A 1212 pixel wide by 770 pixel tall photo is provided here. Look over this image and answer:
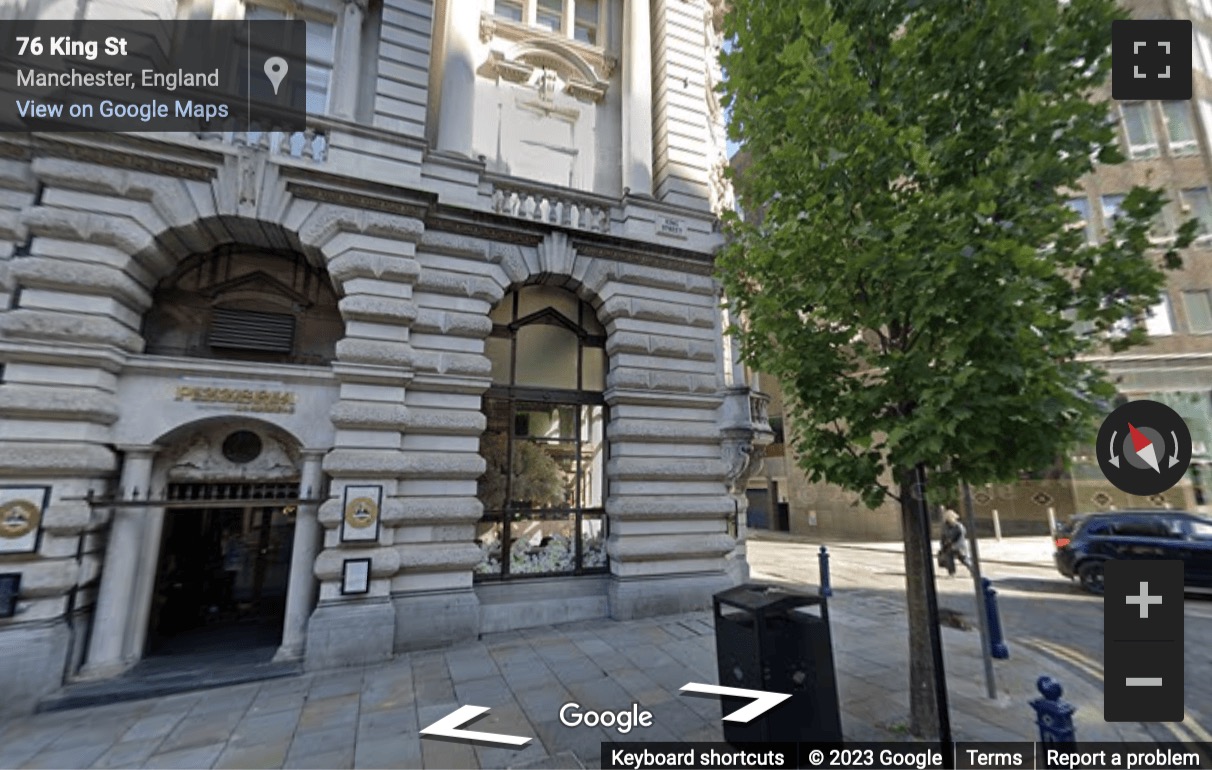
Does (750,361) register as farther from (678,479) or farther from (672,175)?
(672,175)

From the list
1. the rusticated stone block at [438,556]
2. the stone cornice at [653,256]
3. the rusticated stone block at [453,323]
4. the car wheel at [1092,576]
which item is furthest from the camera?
the car wheel at [1092,576]

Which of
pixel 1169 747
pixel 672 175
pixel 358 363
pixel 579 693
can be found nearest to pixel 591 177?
pixel 672 175

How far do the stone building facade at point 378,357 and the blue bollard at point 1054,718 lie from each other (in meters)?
6.09

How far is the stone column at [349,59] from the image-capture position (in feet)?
28.6

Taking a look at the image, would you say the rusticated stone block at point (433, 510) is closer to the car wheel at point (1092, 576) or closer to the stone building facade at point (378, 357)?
the stone building facade at point (378, 357)

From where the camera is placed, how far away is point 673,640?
780 centimetres

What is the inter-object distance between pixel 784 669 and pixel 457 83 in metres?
11.0

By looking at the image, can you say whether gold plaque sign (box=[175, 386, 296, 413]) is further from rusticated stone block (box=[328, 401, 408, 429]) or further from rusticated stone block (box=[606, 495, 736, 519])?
rusticated stone block (box=[606, 495, 736, 519])

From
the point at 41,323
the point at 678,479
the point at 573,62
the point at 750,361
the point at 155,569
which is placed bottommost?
the point at 155,569

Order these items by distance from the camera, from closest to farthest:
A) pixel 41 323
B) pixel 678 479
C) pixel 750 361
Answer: pixel 750 361 → pixel 41 323 → pixel 678 479

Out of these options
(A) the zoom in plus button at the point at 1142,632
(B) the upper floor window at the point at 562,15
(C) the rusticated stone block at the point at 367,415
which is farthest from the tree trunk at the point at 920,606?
(B) the upper floor window at the point at 562,15

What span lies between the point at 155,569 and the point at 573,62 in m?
12.3

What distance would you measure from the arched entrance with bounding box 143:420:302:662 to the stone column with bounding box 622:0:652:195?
8543 millimetres

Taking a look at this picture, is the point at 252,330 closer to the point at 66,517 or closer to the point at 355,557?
the point at 66,517
